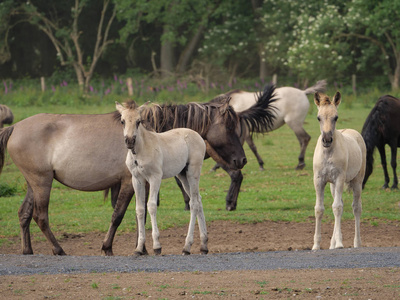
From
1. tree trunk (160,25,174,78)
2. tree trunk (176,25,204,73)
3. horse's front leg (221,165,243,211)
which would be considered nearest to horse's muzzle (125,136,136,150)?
horse's front leg (221,165,243,211)

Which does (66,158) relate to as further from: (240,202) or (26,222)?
(240,202)

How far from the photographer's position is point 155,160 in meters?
8.36

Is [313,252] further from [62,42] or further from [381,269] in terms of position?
[62,42]

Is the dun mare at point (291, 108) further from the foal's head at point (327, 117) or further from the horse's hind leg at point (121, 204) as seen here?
the horse's hind leg at point (121, 204)

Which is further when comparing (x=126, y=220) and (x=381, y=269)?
(x=126, y=220)

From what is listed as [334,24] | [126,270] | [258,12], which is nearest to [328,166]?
[126,270]

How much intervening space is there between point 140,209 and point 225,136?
8.49 ft

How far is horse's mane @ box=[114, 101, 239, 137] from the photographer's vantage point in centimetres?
1008

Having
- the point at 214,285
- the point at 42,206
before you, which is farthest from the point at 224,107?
the point at 214,285

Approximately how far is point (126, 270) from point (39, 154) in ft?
7.73

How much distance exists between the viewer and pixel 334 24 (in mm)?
36500

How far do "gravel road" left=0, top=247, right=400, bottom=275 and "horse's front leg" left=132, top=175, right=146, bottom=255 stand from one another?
7.3 inches

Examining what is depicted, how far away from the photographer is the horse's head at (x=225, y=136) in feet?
34.7

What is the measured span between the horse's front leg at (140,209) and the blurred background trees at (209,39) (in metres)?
26.7
